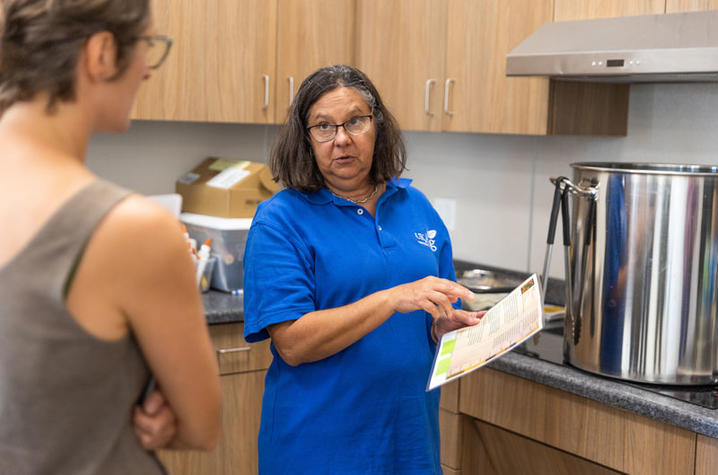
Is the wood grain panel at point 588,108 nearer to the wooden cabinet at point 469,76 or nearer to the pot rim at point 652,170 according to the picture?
the wooden cabinet at point 469,76

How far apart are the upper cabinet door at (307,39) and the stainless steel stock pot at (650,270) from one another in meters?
1.25

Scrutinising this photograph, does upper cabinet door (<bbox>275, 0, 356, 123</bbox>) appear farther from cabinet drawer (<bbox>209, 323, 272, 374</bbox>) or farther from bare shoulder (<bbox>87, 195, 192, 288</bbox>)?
bare shoulder (<bbox>87, 195, 192, 288</bbox>)

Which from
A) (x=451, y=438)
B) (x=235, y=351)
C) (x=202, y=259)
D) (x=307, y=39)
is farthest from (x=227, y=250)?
(x=451, y=438)

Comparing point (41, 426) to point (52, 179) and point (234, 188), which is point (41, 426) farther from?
point (234, 188)

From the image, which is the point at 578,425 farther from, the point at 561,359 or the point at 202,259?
the point at 202,259

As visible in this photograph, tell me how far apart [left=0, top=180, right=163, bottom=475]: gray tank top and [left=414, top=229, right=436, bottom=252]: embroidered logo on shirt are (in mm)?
878

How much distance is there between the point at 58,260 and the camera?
726mm

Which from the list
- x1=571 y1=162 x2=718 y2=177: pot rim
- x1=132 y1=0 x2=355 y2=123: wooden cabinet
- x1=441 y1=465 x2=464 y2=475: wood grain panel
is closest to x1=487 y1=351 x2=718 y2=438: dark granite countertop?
x1=441 y1=465 x2=464 y2=475: wood grain panel

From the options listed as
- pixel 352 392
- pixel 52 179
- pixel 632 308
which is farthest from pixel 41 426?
pixel 632 308

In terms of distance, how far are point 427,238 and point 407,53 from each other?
3.98 feet

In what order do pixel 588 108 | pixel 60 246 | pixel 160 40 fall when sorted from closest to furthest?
pixel 60 246 → pixel 160 40 → pixel 588 108

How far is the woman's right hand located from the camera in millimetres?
1394

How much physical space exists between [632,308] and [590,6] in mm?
863

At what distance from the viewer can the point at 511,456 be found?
2057 mm
